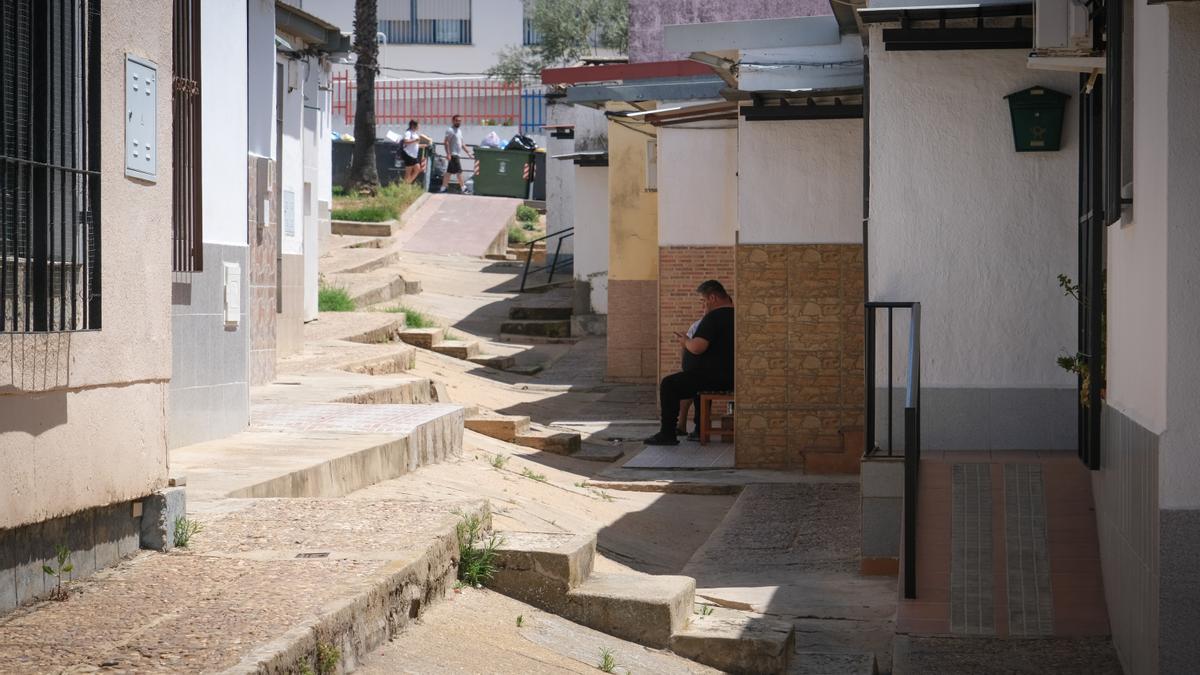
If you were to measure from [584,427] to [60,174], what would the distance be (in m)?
11.5

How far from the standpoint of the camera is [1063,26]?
684cm

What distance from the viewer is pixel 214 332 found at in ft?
30.9

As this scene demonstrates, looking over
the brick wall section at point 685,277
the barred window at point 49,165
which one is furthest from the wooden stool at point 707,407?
the barred window at point 49,165

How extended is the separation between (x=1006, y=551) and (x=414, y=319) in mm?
15670

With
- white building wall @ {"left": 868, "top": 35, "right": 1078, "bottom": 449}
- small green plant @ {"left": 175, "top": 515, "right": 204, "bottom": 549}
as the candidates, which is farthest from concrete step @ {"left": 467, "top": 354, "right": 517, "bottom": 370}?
small green plant @ {"left": 175, "top": 515, "right": 204, "bottom": 549}

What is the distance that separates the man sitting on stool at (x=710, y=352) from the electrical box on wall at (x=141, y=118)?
27.9 feet

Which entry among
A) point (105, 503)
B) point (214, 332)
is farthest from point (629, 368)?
point (105, 503)

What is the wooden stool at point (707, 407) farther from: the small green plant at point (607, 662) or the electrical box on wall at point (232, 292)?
the small green plant at point (607, 662)

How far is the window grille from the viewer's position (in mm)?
8352

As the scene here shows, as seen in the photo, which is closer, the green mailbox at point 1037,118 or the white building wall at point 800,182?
the green mailbox at point 1037,118

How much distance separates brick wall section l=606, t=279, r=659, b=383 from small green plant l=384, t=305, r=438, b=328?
127 inches

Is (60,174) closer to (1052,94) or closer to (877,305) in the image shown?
(877,305)

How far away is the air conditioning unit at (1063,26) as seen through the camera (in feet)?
22.2

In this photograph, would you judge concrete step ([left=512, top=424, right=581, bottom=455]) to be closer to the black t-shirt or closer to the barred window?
the black t-shirt
